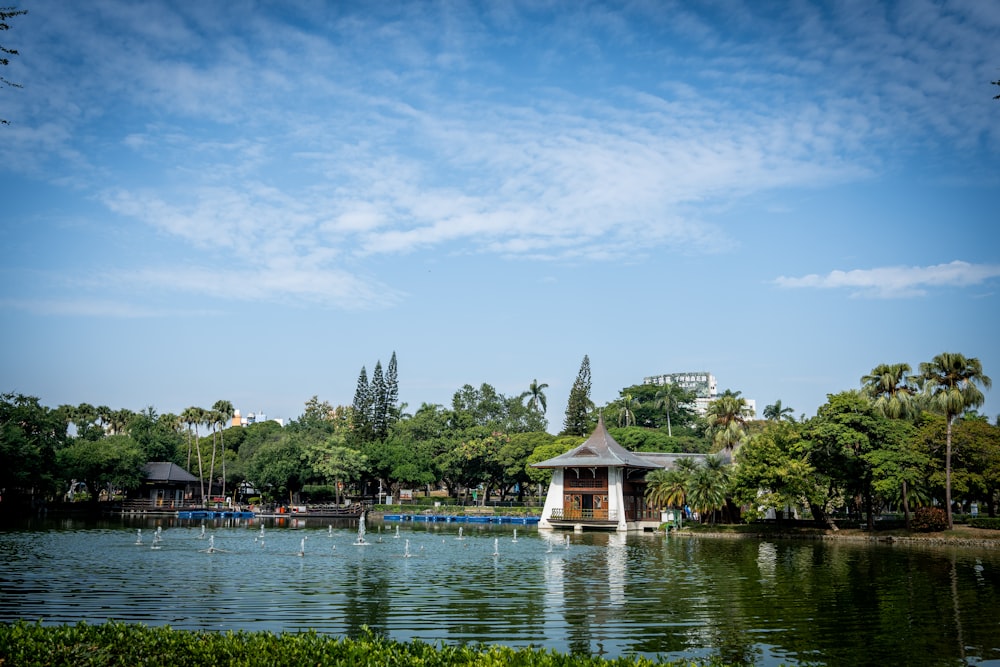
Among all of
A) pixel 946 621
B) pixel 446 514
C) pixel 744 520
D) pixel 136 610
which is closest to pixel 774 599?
pixel 946 621

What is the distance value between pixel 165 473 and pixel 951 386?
67005 mm

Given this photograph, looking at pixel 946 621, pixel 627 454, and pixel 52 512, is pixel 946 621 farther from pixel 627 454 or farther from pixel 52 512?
pixel 52 512

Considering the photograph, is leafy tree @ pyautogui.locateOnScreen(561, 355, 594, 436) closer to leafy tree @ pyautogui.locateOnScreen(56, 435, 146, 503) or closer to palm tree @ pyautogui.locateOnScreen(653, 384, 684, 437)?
palm tree @ pyautogui.locateOnScreen(653, 384, 684, 437)

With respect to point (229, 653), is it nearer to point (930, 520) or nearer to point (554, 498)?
point (930, 520)

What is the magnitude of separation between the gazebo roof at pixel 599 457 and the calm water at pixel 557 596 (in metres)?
21.5

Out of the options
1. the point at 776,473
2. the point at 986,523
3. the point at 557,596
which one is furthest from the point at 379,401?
the point at 557,596

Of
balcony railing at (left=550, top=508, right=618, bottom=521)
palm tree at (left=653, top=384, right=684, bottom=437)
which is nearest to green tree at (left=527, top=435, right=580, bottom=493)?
balcony railing at (left=550, top=508, right=618, bottom=521)

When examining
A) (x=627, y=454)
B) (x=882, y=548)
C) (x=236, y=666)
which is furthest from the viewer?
(x=627, y=454)

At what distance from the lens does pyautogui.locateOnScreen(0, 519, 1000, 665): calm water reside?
1395 cm

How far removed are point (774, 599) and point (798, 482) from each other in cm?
2744

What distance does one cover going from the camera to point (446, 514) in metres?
68.4

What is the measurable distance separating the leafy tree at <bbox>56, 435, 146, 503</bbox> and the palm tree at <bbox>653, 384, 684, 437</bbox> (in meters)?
69.0

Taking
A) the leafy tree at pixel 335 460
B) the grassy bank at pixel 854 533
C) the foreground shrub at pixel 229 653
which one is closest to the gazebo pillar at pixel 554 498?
the grassy bank at pixel 854 533

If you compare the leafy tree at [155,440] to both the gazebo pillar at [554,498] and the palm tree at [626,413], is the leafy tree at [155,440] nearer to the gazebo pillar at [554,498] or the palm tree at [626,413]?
the gazebo pillar at [554,498]
